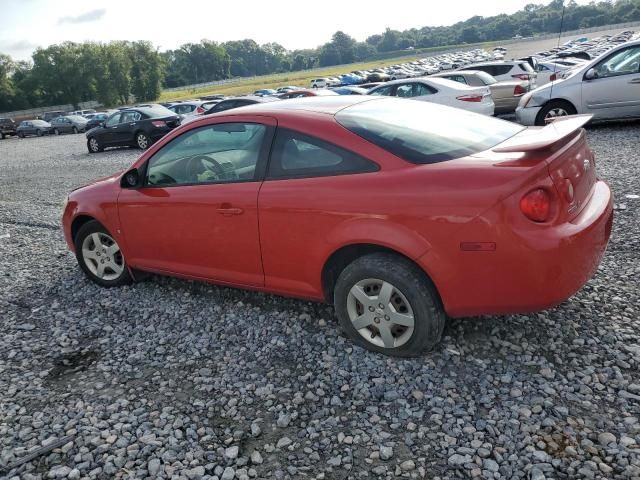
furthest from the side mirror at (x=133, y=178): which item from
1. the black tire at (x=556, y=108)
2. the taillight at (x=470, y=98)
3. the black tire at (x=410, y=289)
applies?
the taillight at (x=470, y=98)

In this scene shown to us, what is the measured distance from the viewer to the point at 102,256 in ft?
15.6

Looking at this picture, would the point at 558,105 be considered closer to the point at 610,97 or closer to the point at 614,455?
the point at 610,97

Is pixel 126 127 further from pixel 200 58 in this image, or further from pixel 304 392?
pixel 200 58

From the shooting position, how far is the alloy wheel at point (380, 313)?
10.1ft

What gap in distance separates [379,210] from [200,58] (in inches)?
5461

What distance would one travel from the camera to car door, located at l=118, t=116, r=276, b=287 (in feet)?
11.6

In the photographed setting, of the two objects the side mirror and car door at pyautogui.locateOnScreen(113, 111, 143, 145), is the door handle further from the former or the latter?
car door at pyautogui.locateOnScreen(113, 111, 143, 145)

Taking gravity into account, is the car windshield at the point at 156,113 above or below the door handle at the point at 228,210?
above

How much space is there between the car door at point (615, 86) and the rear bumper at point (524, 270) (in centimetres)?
791

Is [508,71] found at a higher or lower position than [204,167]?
higher

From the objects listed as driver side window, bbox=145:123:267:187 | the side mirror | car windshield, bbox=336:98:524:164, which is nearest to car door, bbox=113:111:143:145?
the side mirror

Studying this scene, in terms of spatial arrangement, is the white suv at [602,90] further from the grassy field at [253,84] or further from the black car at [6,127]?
the grassy field at [253,84]

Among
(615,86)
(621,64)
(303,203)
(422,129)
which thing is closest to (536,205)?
(422,129)

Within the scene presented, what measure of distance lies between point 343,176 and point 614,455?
1975mm
